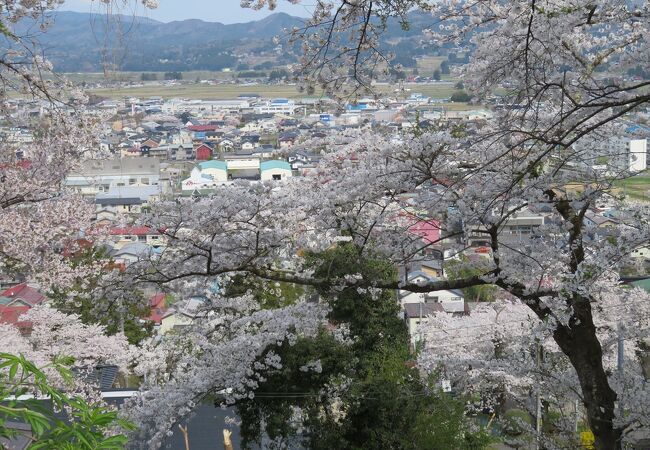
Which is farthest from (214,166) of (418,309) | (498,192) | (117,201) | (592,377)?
(592,377)

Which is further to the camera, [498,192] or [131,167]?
[131,167]

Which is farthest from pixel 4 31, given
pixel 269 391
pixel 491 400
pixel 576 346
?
pixel 491 400

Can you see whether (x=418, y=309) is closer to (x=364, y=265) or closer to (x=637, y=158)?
(x=637, y=158)

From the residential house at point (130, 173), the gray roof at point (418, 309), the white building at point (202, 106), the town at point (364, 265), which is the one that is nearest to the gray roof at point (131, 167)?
the residential house at point (130, 173)

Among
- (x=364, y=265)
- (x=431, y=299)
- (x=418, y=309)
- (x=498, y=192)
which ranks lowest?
(x=431, y=299)

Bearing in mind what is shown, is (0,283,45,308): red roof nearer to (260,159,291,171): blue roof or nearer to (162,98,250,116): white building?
(260,159,291,171): blue roof

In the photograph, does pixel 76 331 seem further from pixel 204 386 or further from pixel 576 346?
pixel 576 346
